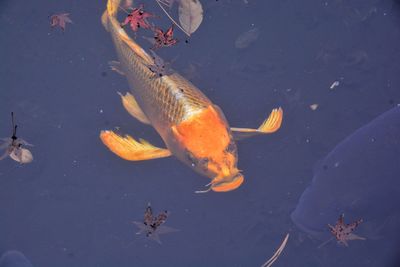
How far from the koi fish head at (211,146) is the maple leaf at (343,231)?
1.25m

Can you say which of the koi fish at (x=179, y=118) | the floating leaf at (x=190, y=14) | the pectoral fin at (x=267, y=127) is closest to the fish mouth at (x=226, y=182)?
the koi fish at (x=179, y=118)

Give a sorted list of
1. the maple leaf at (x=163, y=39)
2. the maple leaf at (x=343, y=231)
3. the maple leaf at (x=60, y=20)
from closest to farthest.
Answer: the maple leaf at (x=163, y=39)
the maple leaf at (x=60, y=20)
the maple leaf at (x=343, y=231)

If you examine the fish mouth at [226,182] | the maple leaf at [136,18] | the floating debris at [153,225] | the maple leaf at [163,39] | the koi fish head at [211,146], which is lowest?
the floating debris at [153,225]

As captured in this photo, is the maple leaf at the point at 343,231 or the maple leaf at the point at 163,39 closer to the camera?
the maple leaf at the point at 163,39

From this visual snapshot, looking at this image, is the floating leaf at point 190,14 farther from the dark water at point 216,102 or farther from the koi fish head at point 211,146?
the koi fish head at point 211,146

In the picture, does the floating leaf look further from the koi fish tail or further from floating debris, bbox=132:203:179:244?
floating debris, bbox=132:203:179:244

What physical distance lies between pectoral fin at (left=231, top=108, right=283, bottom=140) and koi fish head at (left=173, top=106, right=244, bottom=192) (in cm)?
29

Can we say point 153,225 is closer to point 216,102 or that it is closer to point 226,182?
point 226,182

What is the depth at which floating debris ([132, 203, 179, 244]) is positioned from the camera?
4324mm

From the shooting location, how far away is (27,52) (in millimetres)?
4340

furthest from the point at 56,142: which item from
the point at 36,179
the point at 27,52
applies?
the point at 27,52

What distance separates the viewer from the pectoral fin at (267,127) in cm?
411

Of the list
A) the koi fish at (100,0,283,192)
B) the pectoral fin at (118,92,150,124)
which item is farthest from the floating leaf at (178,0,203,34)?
the pectoral fin at (118,92,150,124)

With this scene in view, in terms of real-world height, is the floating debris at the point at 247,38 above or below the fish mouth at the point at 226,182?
above
